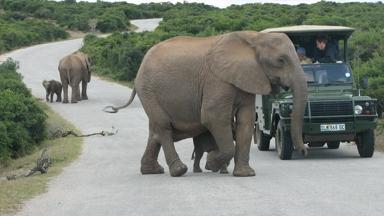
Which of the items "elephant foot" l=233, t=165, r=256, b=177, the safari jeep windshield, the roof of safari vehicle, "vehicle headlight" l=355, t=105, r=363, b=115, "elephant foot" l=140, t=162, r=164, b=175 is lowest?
"elephant foot" l=140, t=162, r=164, b=175

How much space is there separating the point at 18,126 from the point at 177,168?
818cm

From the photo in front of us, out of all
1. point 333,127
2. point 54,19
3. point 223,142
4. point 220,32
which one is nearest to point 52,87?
point 333,127

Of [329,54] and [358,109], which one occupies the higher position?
[329,54]

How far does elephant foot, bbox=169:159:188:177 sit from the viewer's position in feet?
44.6

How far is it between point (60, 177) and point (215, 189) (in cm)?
391

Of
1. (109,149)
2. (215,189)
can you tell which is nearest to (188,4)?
(109,149)

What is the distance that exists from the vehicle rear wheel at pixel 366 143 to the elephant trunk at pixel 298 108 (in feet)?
11.8

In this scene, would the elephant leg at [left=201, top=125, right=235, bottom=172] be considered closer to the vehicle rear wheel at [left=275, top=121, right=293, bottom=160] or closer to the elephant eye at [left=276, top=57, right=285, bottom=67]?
the elephant eye at [left=276, top=57, right=285, bottom=67]

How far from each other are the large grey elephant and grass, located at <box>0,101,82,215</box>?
229 centimetres

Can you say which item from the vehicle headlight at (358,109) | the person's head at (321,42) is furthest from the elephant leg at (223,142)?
the person's head at (321,42)

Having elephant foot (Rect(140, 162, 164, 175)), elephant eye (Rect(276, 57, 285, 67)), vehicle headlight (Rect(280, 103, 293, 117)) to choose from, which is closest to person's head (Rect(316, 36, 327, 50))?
vehicle headlight (Rect(280, 103, 293, 117))

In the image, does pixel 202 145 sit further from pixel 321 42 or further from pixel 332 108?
pixel 321 42

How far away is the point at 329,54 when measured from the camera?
61.4 ft

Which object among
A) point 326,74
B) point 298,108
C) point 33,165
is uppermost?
point 326,74
